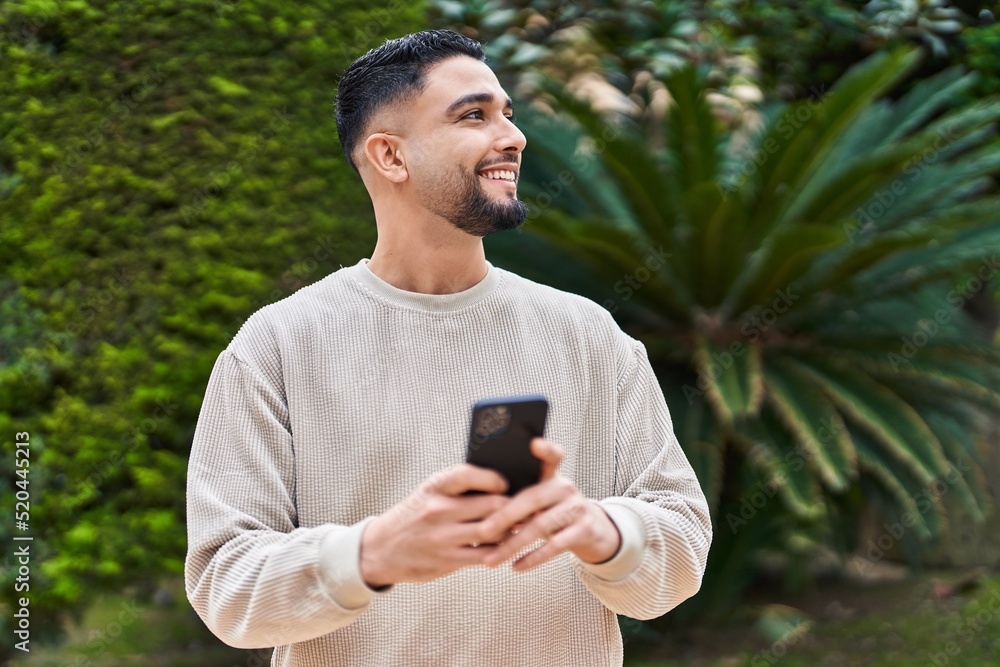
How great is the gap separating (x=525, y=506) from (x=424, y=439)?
1.16 ft

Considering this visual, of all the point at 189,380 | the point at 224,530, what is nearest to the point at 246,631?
the point at 224,530

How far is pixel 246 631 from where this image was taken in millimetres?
1451

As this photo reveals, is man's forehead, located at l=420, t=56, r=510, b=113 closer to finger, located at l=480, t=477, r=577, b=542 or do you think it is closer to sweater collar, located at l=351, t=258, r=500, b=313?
sweater collar, located at l=351, t=258, r=500, b=313

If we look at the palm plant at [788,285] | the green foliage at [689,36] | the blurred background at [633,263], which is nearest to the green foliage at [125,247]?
→ the blurred background at [633,263]

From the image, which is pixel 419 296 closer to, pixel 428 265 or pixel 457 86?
pixel 428 265

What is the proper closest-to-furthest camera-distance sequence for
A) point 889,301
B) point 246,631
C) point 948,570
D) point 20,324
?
point 246,631 < point 20,324 < point 889,301 < point 948,570

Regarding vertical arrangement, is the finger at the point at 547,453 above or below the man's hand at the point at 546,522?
above

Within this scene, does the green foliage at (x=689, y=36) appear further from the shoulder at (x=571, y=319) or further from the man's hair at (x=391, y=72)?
the shoulder at (x=571, y=319)

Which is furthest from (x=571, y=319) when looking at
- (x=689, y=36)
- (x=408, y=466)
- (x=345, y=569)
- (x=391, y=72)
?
(x=689, y=36)

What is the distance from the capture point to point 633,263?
5094 mm

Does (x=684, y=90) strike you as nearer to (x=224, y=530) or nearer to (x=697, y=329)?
(x=697, y=329)

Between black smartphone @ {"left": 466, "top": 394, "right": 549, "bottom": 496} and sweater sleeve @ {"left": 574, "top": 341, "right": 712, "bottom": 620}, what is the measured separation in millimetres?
217

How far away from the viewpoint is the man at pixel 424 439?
142 cm

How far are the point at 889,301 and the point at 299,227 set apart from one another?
3.03m
